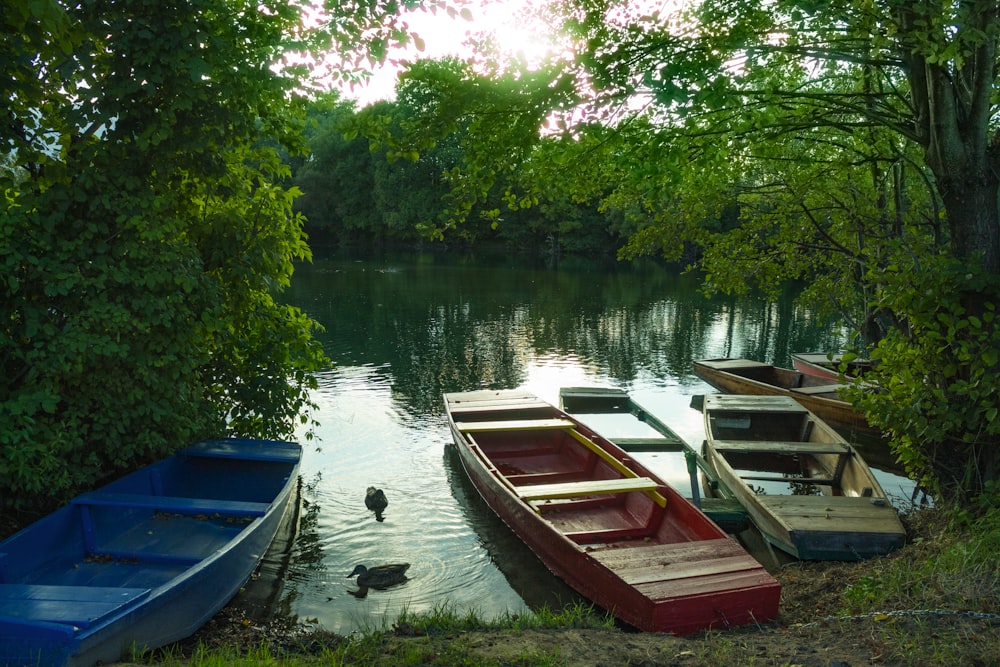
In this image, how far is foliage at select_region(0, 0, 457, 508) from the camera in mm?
7168

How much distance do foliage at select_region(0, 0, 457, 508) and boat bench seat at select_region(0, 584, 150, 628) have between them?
6.06 ft

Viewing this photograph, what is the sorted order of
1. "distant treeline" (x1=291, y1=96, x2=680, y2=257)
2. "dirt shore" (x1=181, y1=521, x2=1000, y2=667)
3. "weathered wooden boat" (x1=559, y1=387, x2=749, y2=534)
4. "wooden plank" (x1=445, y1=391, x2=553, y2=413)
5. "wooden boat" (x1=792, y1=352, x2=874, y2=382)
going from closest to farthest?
"dirt shore" (x1=181, y1=521, x2=1000, y2=667) < "weathered wooden boat" (x1=559, y1=387, x2=749, y2=534) < "wooden plank" (x1=445, y1=391, x2=553, y2=413) < "wooden boat" (x1=792, y1=352, x2=874, y2=382) < "distant treeline" (x1=291, y1=96, x2=680, y2=257)

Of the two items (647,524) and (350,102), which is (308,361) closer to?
(350,102)

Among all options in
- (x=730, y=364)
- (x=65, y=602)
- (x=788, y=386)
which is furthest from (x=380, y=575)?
(x=730, y=364)

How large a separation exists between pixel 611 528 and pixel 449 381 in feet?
36.3

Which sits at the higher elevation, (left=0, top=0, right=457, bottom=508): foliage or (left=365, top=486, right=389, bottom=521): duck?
(left=0, top=0, right=457, bottom=508): foliage

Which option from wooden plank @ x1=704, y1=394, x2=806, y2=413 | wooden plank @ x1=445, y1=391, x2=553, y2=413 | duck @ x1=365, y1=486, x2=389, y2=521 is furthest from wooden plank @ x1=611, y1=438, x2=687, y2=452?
duck @ x1=365, y1=486, x2=389, y2=521

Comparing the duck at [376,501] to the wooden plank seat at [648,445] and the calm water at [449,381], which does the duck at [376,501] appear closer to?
the calm water at [449,381]

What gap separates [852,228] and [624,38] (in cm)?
773

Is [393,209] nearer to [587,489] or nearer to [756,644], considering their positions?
[587,489]

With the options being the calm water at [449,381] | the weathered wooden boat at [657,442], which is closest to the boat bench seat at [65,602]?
the calm water at [449,381]

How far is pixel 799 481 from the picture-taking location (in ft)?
34.4

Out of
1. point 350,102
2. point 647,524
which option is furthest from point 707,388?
point 350,102

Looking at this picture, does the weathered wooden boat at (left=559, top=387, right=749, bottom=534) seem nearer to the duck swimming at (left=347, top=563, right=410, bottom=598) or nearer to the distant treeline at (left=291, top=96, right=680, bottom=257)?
the duck swimming at (left=347, top=563, right=410, bottom=598)
